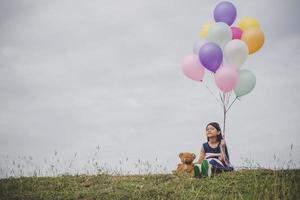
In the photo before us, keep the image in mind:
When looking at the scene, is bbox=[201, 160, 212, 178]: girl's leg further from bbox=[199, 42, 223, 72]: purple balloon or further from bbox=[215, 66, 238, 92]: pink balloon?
bbox=[199, 42, 223, 72]: purple balloon

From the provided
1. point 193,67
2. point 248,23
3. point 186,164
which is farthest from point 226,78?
point 186,164

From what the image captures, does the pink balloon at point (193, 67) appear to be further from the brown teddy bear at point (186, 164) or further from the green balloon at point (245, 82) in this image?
the brown teddy bear at point (186, 164)

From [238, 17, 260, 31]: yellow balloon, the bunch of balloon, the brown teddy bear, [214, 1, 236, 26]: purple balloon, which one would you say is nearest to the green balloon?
the bunch of balloon

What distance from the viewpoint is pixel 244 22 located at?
29.9 feet

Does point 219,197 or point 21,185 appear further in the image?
point 21,185

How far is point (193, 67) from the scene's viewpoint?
8836 mm

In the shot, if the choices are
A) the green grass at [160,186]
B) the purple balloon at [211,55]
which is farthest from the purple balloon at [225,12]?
the green grass at [160,186]

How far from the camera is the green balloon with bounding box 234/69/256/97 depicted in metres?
8.66

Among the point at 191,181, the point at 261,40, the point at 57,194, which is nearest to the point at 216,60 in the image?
the point at 261,40

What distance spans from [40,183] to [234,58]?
4.90 metres

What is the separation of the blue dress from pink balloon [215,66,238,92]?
A: 4.48 feet

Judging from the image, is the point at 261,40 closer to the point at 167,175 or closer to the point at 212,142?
the point at 212,142

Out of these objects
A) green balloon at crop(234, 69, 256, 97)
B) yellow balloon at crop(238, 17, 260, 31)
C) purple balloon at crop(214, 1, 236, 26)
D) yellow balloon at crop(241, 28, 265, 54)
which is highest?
purple balloon at crop(214, 1, 236, 26)

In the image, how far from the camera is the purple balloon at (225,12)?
29.5ft
